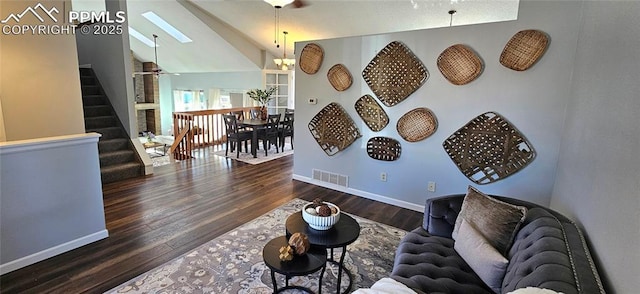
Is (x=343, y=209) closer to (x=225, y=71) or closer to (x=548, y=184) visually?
(x=548, y=184)

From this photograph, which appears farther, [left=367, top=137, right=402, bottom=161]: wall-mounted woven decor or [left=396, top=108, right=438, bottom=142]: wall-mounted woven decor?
[left=367, top=137, right=402, bottom=161]: wall-mounted woven decor

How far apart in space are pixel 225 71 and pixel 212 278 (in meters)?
9.15

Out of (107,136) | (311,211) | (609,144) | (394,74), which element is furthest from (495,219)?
Answer: (107,136)

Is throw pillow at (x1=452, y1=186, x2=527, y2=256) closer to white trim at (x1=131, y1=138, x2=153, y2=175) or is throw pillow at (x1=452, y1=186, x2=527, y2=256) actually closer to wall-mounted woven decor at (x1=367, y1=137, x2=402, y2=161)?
wall-mounted woven decor at (x1=367, y1=137, x2=402, y2=161)

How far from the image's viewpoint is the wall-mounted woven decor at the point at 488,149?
3096mm

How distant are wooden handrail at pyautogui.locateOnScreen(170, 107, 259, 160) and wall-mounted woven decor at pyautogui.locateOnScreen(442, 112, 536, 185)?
17.9 ft

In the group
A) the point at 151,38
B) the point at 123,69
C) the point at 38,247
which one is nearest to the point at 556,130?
the point at 38,247

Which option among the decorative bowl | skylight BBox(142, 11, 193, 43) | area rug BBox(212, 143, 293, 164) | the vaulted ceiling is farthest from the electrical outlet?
skylight BBox(142, 11, 193, 43)

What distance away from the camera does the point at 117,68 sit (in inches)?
206

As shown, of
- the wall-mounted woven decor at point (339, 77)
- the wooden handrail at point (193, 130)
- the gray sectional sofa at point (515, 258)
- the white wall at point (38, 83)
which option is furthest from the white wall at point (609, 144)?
the wooden handrail at point (193, 130)

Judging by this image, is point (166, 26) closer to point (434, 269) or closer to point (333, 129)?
point (333, 129)

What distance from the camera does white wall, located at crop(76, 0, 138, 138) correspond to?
16.6 ft

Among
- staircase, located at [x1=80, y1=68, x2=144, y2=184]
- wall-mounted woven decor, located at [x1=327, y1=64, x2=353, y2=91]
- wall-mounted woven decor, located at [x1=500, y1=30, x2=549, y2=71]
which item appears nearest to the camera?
wall-mounted woven decor, located at [x1=500, y1=30, x2=549, y2=71]

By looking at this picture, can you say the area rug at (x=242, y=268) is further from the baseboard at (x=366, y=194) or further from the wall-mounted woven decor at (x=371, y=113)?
the wall-mounted woven decor at (x=371, y=113)
